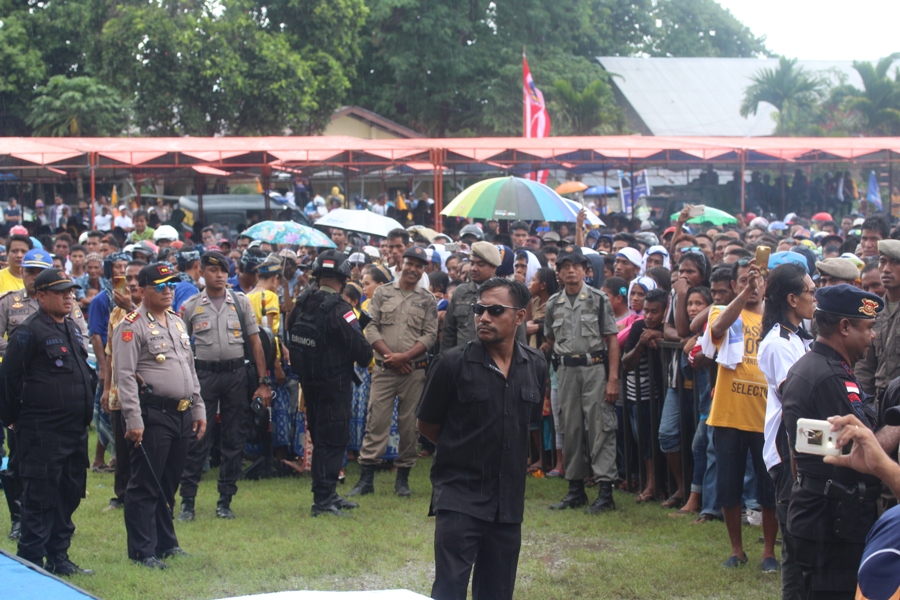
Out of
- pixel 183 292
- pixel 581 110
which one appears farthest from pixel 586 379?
pixel 581 110

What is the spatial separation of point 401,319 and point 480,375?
3.96 m

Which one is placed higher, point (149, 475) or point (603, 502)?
point (149, 475)

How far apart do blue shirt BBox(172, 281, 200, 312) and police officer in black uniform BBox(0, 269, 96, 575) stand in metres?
2.44

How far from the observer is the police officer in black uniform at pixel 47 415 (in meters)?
6.13

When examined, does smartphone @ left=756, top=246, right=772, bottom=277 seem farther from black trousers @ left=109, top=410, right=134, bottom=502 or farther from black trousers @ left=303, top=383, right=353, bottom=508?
black trousers @ left=109, top=410, right=134, bottom=502

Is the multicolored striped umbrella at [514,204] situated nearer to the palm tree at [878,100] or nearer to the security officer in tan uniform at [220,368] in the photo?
the security officer in tan uniform at [220,368]

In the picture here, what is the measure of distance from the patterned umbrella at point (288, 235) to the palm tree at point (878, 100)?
28069 millimetres

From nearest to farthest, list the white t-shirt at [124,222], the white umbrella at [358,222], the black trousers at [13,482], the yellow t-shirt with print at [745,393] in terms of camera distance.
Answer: the yellow t-shirt with print at [745,393], the black trousers at [13,482], the white umbrella at [358,222], the white t-shirt at [124,222]

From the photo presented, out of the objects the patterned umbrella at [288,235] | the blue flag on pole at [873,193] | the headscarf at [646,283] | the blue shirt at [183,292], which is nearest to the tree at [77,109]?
the patterned umbrella at [288,235]

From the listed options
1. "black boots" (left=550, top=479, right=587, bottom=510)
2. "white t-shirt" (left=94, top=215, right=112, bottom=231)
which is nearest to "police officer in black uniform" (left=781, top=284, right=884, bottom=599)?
"black boots" (left=550, top=479, right=587, bottom=510)

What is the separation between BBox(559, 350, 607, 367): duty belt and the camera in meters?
7.94

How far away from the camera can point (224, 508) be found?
789 centimetres

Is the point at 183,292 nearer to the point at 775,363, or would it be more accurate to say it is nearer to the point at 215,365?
the point at 215,365

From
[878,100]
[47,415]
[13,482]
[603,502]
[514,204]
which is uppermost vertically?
[878,100]
